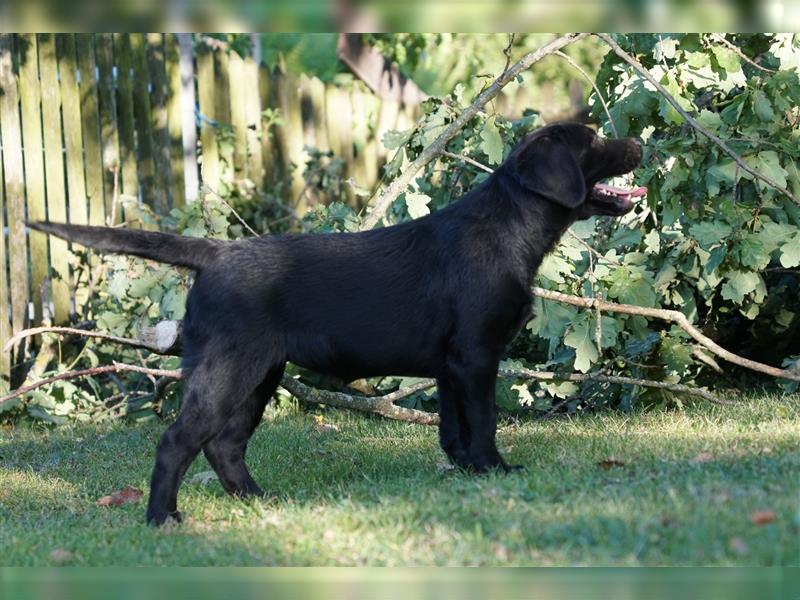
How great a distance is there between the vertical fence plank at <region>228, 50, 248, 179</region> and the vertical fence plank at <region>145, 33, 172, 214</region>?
72 cm

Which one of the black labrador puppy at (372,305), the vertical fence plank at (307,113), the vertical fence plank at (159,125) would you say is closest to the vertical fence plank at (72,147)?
the vertical fence plank at (159,125)

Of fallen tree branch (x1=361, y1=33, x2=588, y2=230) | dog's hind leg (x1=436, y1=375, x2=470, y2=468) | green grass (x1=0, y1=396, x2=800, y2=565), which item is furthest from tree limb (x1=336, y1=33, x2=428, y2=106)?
dog's hind leg (x1=436, y1=375, x2=470, y2=468)

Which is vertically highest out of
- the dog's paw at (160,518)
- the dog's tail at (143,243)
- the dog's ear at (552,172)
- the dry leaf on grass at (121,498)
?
the dog's ear at (552,172)

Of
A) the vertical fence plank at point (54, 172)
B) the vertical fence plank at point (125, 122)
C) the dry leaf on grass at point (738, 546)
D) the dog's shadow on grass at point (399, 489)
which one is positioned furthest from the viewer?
the vertical fence plank at point (125, 122)

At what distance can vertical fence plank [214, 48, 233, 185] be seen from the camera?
33.7 ft

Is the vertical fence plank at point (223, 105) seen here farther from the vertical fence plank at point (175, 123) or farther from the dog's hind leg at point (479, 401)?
the dog's hind leg at point (479, 401)

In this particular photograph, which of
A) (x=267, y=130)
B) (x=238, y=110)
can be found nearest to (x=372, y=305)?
(x=238, y=110)

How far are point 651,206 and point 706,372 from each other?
68.1 inches

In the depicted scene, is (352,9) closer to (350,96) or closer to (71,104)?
(71,104)

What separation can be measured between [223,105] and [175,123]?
0.59m

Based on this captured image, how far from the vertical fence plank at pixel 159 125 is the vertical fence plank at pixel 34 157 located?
1.02 metres

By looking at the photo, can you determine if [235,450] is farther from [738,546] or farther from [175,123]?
[175,123]

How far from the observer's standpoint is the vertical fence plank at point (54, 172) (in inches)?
356

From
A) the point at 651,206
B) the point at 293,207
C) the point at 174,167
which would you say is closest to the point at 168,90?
the point at 174,167
